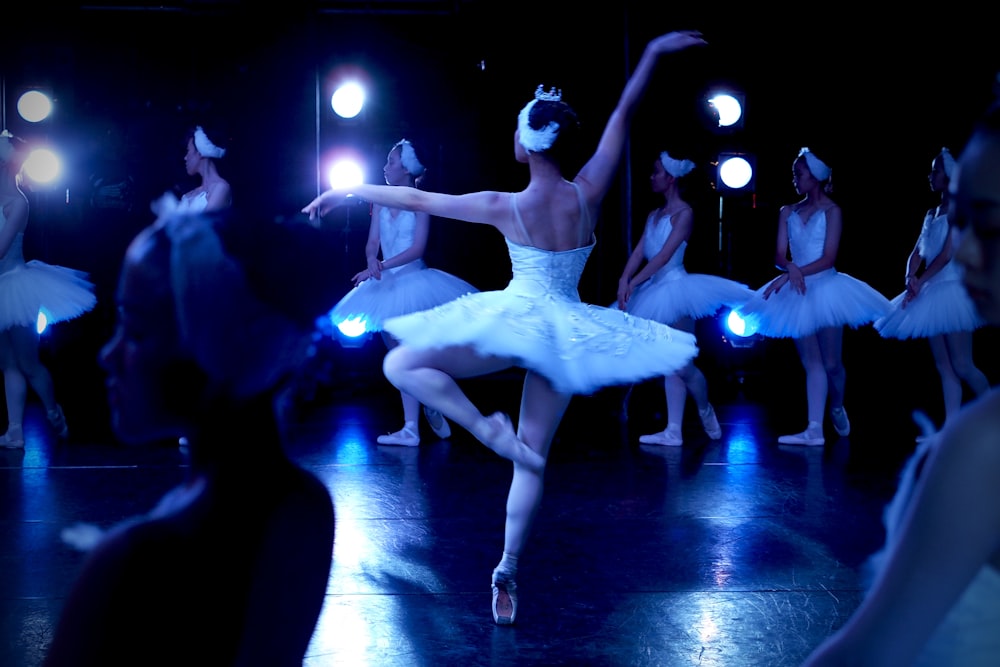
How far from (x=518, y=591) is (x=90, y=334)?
21.4ft

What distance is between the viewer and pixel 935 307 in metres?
6.17

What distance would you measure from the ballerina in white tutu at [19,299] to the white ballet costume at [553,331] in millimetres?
3305

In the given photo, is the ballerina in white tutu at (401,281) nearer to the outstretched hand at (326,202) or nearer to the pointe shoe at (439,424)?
the pointe shoe at (439,424)

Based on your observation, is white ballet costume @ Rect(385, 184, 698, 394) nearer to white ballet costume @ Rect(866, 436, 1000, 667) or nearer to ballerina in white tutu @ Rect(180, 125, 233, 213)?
white ballet costume @ Rect(866, 436, 1000, 667)

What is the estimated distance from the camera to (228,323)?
95 centimetres

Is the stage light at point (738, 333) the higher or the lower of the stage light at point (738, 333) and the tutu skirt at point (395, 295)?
the lower

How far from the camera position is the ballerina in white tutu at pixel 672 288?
21.5 ft

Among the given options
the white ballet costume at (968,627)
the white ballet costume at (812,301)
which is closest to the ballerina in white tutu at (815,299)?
the white ballet costume at (812,301)

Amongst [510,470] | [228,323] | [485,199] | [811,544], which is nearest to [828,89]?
[510,470]

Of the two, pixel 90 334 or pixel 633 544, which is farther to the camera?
pixel 90 334

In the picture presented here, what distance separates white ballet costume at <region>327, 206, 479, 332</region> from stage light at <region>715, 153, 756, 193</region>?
2981mm

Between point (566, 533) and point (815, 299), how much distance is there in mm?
2755

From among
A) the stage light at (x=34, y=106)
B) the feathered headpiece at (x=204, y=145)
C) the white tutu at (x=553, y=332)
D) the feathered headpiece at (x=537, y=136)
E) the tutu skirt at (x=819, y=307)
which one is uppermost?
the stage light at (x=34, y=106)

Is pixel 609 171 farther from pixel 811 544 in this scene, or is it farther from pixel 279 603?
pixel 279 603
